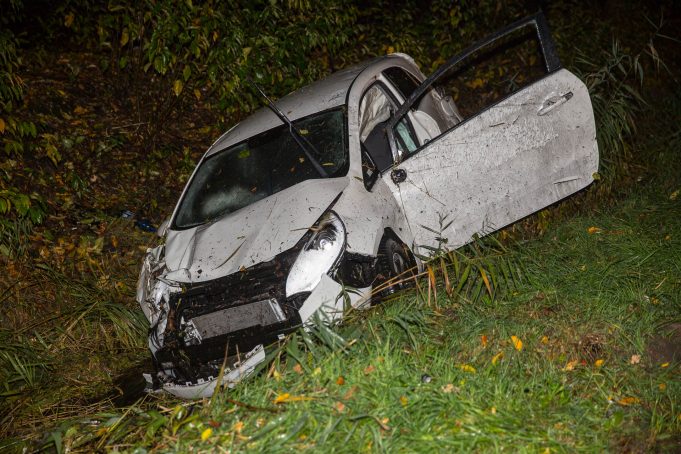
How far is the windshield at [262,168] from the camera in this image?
13.2ft

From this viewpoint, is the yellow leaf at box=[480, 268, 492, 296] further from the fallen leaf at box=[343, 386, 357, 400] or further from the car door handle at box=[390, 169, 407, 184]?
the fallen leaf at box=[343, 386, 357, 400]

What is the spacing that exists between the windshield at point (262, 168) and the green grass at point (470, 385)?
115cm

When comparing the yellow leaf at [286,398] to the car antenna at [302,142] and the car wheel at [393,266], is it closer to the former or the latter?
the car wheel at [393,266]

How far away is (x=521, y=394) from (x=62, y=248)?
4279mm

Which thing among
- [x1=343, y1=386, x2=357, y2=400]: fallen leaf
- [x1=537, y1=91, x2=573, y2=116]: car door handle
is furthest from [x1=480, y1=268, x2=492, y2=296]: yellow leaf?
[x1=537, y1=91, x2=573, y2=116]: car door handle

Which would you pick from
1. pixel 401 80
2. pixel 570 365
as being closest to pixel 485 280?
pixel 570 365

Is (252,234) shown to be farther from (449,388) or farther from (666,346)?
(666,346)

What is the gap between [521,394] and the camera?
2.71m

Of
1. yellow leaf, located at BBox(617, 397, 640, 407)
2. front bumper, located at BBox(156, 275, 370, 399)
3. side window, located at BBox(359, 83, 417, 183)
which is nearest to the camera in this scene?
yellow leaf, located at BBox(617, 397, 640, 407)

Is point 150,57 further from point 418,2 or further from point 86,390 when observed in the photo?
point 418,2

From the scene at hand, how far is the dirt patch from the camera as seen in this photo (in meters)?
3.10

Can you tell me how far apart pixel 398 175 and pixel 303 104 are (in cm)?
104

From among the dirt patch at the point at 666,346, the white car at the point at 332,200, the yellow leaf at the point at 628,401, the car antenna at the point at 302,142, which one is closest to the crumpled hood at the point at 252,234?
the white car at the point at 332,200

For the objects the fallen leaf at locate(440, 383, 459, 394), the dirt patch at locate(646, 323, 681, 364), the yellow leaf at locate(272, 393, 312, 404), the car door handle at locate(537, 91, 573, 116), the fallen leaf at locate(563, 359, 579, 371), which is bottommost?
the dirt patch at locate(646, 323, 681, 364)
